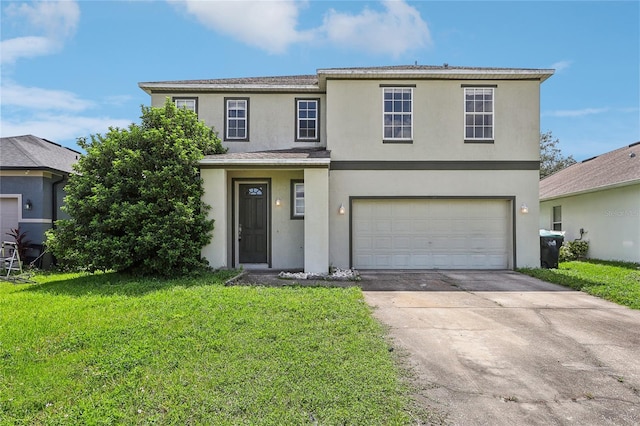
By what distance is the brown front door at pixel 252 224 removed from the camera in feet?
36.7

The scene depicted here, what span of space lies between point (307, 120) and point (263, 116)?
4.75 feet

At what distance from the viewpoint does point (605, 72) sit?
59.2 feet

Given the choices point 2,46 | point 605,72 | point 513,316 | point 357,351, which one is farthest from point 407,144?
point 605,72

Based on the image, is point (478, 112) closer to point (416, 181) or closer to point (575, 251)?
point (416, 181)

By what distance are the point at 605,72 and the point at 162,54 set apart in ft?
66.4

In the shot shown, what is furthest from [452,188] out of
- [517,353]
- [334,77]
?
[517,353]

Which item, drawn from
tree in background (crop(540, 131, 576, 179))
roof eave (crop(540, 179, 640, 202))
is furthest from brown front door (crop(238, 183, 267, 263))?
tree in background (crop(540, 131, 576, 179))

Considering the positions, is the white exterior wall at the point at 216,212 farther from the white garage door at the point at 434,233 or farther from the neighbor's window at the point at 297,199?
the white garage door at the point at 434,233

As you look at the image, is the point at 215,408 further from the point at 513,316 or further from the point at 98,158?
the point at 98,158

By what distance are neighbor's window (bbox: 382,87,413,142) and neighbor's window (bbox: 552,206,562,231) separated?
10.4 metres

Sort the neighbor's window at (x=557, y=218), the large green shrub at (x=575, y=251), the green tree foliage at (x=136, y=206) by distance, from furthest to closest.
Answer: the neighbor's window at (x=557, y=218) → the large green shrub at (x=575, y=251) → the green tree foliage at (x=136, y=206)

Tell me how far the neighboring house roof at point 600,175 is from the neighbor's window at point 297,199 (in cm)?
1079

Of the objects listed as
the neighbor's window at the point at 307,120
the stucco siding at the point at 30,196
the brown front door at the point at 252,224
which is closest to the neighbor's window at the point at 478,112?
the neighbor's window at the point at 307,120

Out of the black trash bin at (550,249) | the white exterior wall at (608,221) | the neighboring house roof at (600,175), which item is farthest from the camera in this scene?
the neighboring house roof at (600,175)
